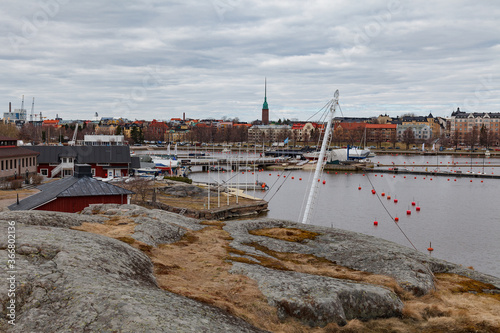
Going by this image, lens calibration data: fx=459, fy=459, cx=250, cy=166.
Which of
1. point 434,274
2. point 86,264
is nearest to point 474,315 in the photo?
point 434,274

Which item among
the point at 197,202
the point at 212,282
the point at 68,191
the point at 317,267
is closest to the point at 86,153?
the point at 197,202

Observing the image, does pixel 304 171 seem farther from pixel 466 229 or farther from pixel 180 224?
pixel 180 224

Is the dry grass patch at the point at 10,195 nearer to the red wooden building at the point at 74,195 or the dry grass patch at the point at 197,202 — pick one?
the red wooden building at the point at 74,195

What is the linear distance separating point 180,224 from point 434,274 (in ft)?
49.1

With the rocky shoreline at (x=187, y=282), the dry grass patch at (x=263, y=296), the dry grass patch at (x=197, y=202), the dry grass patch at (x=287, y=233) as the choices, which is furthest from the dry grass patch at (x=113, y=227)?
the dry grass patch at (x=197, y=202)

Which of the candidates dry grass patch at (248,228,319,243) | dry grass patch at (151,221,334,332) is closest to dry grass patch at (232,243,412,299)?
dry grass patch at (151,221,334,332)

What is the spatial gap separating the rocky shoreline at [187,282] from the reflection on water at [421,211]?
2450cm

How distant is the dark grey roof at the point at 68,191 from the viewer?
38638mm

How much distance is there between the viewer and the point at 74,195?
40.1 meters

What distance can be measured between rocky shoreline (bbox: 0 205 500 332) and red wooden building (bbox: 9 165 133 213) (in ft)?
34.0

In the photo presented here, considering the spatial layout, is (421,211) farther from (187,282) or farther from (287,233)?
(187,282)

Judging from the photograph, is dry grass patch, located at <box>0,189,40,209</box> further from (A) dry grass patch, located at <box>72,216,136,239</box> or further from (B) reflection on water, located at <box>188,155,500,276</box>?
(B) reflection on water, located at <box>188,155,500,276</box>

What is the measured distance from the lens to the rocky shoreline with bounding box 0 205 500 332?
1215cm

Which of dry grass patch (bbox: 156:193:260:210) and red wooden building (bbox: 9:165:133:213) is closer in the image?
red wooden building (bbox: 9:165:133:213)
